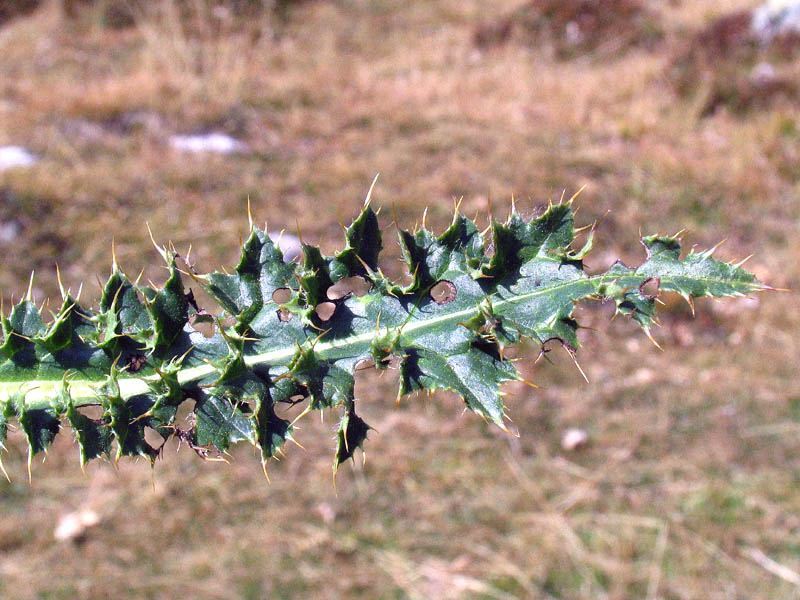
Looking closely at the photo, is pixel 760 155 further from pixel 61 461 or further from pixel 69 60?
pixel 69 60

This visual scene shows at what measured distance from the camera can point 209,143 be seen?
537cm

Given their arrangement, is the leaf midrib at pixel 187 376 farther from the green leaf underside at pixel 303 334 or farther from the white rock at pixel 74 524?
the white rock at pixel 74 524

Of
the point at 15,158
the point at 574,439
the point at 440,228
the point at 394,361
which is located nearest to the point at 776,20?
the point at 440,228

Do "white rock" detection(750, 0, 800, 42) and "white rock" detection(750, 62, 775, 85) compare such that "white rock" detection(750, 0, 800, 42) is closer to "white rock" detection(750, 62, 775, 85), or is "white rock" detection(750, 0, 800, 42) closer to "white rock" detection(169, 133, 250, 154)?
"white rock" detection(750, 62, 775, 85)

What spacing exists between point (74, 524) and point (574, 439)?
2.49 m

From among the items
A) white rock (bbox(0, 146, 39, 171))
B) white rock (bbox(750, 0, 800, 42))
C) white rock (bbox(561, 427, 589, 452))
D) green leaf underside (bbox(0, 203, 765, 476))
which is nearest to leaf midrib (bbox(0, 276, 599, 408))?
green leaf underside (bbox(0, 203, 765, 476))

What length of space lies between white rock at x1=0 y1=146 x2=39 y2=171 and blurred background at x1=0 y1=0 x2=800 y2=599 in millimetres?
48

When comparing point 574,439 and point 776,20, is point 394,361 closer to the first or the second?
point 574,439

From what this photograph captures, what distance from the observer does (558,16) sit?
27.1 feet

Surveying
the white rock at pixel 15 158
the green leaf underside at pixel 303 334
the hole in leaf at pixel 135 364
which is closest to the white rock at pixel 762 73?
the white rock at pixel 15 158

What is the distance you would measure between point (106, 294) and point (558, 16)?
847cm

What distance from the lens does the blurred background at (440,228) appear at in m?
3.12

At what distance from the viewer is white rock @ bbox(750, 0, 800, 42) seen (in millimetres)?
7250

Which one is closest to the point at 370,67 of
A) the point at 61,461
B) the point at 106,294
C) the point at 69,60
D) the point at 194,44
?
the point at 194,44
